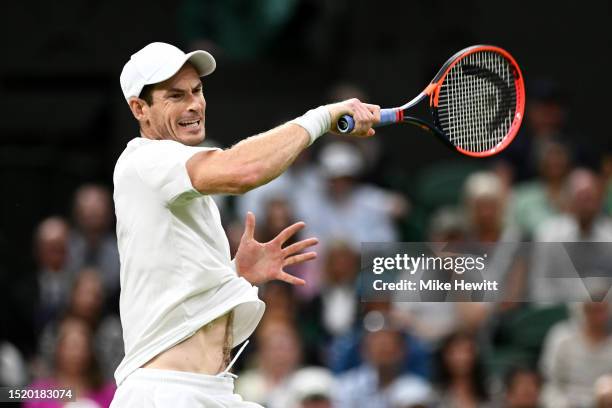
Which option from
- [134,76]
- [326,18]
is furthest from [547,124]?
[134,76]

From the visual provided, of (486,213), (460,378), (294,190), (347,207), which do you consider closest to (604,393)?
(460,378)

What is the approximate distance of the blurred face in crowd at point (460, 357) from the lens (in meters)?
8.98

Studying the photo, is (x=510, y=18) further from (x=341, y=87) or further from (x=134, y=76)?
(x=134, y=76)

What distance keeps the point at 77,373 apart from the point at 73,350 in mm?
176

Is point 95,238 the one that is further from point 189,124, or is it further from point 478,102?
point 189,124

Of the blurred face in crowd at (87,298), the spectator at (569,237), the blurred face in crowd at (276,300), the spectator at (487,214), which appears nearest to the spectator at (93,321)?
the blurred face in crowd at (87,298)

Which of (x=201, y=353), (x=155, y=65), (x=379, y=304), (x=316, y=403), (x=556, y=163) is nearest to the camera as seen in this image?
(x=201, y=353)

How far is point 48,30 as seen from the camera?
1223 cm

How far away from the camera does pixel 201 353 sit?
5.23 metres

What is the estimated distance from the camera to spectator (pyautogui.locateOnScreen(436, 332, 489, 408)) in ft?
29.2

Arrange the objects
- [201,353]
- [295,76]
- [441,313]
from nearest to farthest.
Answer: [201,353] → [441,313] → [295,76]

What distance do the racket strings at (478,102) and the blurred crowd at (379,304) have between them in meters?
2.21

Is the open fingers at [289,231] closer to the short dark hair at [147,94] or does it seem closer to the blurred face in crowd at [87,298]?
the short dark hair at [147,94]

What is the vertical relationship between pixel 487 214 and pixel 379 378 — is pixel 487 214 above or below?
above
